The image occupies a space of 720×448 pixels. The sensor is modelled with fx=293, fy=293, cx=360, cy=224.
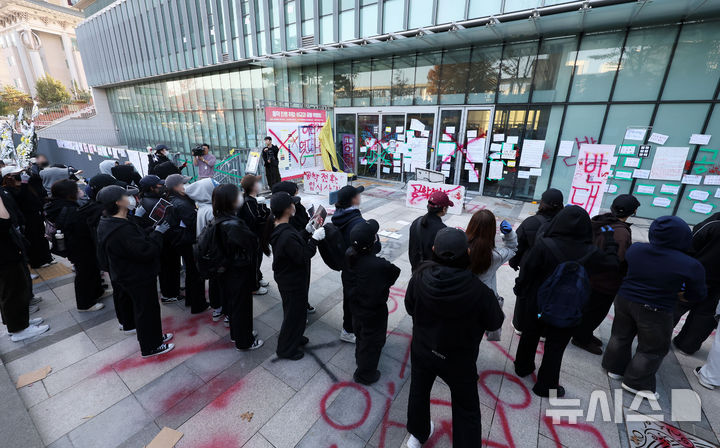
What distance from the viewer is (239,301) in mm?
3449

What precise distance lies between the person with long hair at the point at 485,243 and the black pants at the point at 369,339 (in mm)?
1089

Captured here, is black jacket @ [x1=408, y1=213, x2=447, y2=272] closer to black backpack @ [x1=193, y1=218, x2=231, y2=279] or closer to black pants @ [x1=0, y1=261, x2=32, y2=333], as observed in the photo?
black backpack @ [x1=193, y1=218, x2=231, y2=279]

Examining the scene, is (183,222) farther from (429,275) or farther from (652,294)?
(652,294)

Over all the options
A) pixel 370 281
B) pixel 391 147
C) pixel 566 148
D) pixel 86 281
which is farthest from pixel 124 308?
pixel 566 148

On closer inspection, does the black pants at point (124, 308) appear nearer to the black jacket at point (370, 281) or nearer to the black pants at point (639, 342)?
the black jacket at point (370, 281)

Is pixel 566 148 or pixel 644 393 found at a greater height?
pixel 566 148

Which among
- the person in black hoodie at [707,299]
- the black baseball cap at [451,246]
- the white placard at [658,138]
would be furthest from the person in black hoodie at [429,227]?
the white placard at [658,138]

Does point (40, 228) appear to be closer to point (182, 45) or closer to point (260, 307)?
point (260, 307)

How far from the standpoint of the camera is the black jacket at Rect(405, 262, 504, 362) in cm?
194

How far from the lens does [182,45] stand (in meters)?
20.4

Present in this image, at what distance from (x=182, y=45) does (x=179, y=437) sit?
25286mm

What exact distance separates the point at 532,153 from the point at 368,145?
6.83 meters

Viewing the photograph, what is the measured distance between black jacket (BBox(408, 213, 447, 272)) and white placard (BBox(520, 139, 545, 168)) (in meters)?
8.62

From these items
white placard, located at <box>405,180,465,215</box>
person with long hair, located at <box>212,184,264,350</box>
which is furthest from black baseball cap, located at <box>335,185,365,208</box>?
white placard, located at <box>405,180,465,215</box>
